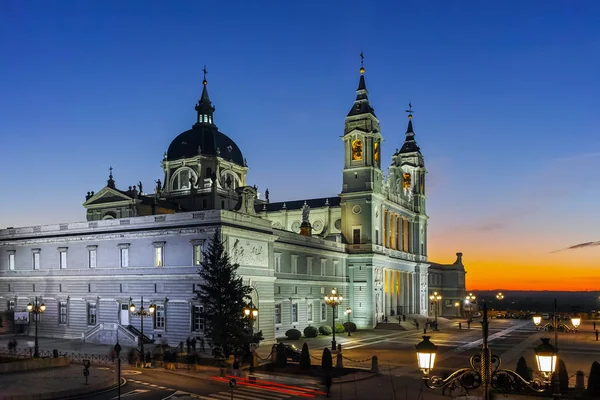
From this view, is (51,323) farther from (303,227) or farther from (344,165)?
(344,165)

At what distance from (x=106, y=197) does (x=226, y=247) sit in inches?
1140

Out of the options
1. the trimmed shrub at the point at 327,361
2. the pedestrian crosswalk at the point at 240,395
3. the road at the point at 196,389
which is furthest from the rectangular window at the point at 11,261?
the trimmed shrub at the point at 327,361

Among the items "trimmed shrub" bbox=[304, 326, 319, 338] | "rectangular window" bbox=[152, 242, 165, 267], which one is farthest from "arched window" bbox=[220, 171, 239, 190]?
"rectangular window" bbox=[152, 242, 165, 267]

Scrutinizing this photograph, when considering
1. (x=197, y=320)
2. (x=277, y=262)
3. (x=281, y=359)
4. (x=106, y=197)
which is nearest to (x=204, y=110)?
(x=106, y=197)

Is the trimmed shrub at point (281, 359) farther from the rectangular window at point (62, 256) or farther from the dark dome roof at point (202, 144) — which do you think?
the dark dome roof at point (202, 144)

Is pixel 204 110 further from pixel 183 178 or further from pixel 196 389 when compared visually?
pixel 196 389

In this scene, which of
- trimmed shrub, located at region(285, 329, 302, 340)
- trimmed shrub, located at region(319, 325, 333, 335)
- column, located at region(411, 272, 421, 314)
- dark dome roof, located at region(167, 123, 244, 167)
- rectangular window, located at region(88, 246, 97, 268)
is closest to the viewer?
rectangular window, located at region(88, 246, 97, 268)

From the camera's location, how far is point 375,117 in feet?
280

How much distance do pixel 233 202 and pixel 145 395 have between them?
177 feet

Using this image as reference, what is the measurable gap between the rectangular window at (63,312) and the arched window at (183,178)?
1139 inches

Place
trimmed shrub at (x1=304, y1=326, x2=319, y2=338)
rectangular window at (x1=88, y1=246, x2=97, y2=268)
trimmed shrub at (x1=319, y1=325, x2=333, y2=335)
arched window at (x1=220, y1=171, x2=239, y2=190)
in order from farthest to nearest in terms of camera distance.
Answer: arched window at (x1=220, y1=171, x2=239, y2=190), trimmed shrub at (x1=319, y1=325, x2=333, y2=335), trimmed shrub at (x1=304, y1=326, x2=319, y2=338), rectangular window at (x1=88, y1=246, x2=97, y2=268)

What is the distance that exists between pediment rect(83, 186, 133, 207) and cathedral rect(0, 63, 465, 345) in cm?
14

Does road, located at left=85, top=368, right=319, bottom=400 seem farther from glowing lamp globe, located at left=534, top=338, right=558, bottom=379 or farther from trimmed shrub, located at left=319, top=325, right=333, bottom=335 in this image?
trimmed shrub, located at left=319, top=325, right=333, bottom=335

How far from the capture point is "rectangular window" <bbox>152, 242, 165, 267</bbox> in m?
53.6
